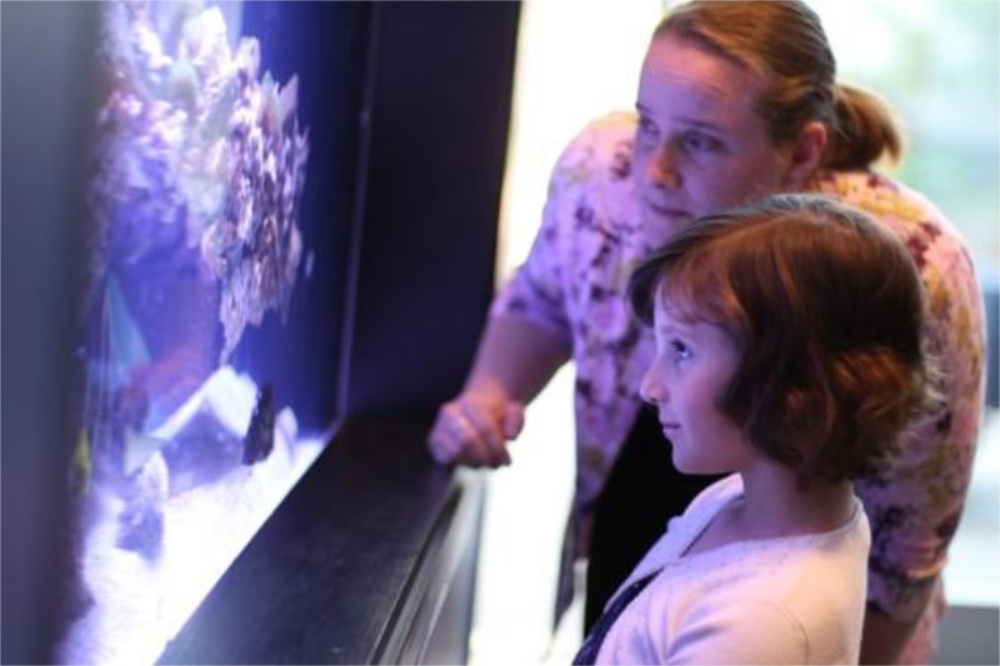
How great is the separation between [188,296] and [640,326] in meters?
0.74

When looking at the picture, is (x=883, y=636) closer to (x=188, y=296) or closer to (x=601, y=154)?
(x=601, y=154)

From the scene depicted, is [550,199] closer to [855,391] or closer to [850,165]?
[850,165]

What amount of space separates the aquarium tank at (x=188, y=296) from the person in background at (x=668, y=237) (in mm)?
308

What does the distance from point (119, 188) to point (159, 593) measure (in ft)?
1.32

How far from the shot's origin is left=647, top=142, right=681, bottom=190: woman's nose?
143 cm

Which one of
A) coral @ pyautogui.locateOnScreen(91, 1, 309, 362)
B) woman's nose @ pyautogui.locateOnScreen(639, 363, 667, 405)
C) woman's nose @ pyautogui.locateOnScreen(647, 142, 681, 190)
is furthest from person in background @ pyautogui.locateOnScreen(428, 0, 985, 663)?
coral @ pyautogui.locateOnScreen(91, 1, 309, 362)

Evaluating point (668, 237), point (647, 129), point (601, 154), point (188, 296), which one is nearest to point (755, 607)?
point (668, 237)

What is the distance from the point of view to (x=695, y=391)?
1102 millimetres

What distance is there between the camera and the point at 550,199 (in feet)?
6.01

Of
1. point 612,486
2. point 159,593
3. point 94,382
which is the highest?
point 94,382

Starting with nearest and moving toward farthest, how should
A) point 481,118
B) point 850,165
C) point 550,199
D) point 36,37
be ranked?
point 36,37 → point 850,165 → point 550,199 → point 481,118

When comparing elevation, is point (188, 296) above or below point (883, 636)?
above

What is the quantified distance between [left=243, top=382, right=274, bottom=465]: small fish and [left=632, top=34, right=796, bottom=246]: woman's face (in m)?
0.43

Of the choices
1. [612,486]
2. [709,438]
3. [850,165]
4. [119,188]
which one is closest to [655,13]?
[850,165]
